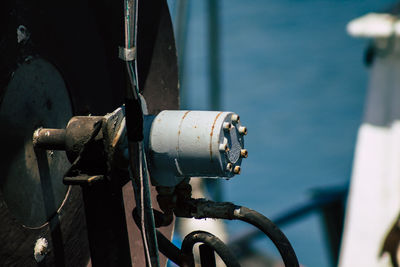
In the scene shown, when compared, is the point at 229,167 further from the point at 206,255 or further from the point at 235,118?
the point at 206,255

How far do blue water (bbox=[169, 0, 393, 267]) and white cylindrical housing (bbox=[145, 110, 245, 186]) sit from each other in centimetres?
705

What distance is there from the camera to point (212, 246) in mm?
1174

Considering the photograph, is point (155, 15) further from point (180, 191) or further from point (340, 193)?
point (340, 193)

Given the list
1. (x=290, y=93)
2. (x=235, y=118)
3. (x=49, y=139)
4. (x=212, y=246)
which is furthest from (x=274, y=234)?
(x=290, y=93)

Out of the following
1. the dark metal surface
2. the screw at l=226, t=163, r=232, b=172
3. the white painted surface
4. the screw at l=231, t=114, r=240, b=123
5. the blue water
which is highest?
the screw at l=231, t=114, r=240, b=123

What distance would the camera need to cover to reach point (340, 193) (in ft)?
16.3

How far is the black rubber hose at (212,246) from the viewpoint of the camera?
3.82ft

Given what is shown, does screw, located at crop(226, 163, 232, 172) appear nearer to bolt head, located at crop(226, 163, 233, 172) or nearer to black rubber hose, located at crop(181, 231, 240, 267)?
bolt head, located at crop(226, 163, 233, 172)

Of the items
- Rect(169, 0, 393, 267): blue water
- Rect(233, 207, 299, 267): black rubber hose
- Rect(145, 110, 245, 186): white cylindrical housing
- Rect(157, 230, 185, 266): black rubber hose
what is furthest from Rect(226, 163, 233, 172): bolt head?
Rect(169, 0, 393, 267): blue water

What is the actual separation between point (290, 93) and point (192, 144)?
571 inches

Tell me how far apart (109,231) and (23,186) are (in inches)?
8.2

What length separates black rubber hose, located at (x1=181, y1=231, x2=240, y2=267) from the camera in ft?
3.82

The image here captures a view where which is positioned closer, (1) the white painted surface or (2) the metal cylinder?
(2) the metal cylinder

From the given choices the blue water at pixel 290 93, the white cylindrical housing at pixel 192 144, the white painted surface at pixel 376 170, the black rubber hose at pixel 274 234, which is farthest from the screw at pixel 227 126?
the blue water at pixel 290 93
